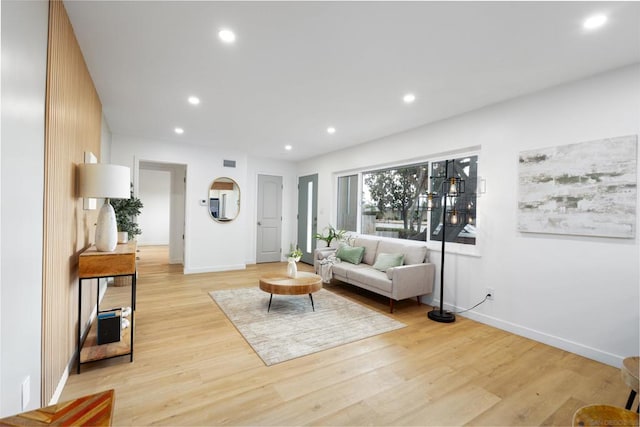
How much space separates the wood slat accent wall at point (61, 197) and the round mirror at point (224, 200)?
10.8 ft

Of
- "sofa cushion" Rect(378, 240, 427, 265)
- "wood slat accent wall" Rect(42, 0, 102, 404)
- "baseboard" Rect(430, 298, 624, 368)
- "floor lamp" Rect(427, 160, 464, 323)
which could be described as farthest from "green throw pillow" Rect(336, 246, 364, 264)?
"wood slat accent wall" Rect(42, 0, 102, 404)

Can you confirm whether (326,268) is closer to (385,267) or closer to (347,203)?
(385,267)

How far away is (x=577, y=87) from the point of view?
2736 mm

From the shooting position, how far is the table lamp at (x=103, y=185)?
2.20 meters

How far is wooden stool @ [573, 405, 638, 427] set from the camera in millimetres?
1183

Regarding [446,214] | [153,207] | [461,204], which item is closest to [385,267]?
[446,214]

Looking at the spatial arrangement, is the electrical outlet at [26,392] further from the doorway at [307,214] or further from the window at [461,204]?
the doorway at [307,214]

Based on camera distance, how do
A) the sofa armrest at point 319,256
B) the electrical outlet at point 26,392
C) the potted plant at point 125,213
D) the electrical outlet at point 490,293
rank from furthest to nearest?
the sofa armrest at point 319,256 → the potted plant at point 125,213 → the electrical outlet at point 490,293 → the electrical outlet at point 26,392

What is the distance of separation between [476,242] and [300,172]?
4761mm

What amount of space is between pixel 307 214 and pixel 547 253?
4882 millimetres

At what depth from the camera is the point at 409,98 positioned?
3264 mm

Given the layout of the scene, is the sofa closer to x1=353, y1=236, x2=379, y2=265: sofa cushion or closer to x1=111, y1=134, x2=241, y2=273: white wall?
x1=353, y1=236, x2=379, y2=265: sofa cushion

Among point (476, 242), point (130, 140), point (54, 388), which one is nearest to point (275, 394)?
point (54, 388)

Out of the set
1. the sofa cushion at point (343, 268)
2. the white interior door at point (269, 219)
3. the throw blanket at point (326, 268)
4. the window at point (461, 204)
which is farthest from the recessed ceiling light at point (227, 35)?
the white interior door at point (269, 219)
